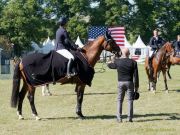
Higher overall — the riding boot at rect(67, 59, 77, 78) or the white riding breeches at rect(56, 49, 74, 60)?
the white riding breeches at rect(56, 49, 74, 60)

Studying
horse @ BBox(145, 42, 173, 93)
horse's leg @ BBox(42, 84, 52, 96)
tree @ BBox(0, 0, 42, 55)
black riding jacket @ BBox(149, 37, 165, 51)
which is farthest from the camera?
tree @ BBox(0, 0, 42, 55)

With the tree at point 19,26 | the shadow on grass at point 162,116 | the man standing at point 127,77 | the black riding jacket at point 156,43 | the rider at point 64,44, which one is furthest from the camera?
the tree at point 19,26

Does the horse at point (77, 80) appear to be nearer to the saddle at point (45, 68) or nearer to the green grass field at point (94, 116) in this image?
Answer: the saddle at point (45, 68)

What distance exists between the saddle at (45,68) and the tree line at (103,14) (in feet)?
211

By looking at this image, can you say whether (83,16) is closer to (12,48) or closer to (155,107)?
(12,48)

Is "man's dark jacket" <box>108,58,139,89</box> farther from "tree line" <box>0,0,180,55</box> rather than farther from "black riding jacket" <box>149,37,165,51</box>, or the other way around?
"tree line" <box>0,0,180,55</box>

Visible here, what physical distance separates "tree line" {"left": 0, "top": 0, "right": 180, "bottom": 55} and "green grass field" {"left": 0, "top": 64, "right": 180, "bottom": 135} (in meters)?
59.5

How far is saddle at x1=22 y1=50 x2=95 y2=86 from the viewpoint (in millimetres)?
14117

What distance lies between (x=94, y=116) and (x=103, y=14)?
74.5 meters

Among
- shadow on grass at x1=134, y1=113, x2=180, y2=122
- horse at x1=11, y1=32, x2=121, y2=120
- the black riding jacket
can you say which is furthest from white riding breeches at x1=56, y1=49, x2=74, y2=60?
the black riding jacket

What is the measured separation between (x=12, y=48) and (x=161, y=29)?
31364 mm

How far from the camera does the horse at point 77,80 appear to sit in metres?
14.1

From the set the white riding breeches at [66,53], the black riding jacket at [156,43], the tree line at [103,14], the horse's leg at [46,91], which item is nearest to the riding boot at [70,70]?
the white riding breeches at [66,53]

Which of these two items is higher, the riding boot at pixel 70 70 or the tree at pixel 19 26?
the tree at pixel 19 26
